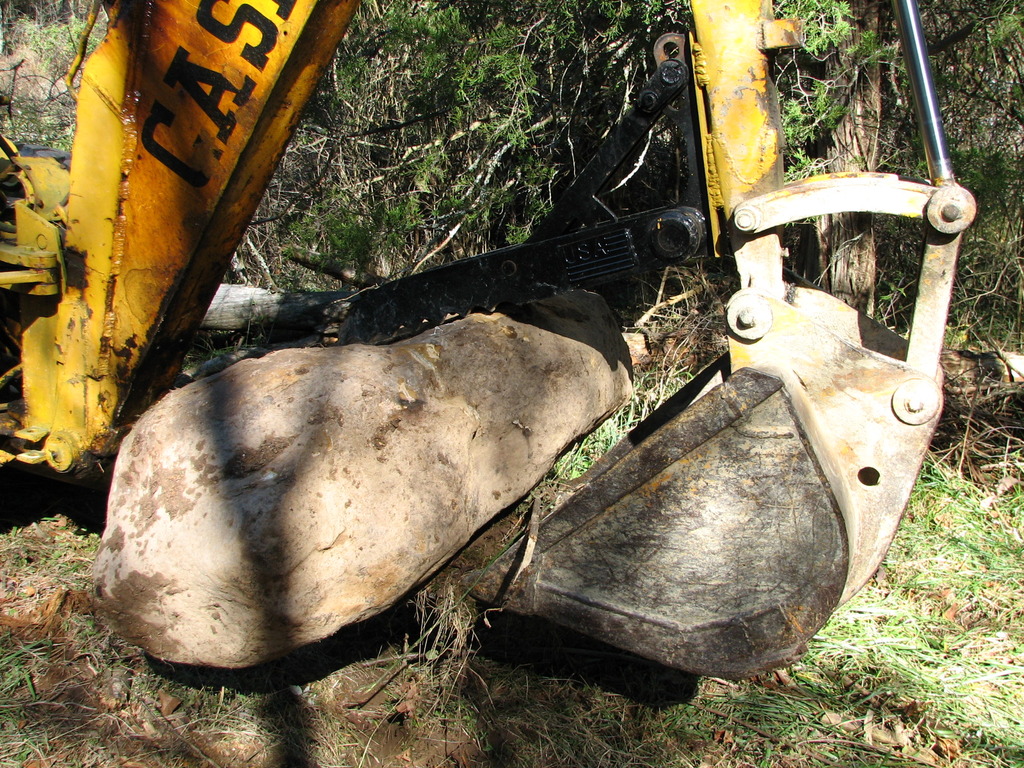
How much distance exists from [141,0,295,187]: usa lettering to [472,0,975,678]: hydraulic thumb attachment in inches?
49.1

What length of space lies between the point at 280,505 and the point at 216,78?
122 cm

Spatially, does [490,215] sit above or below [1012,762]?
above

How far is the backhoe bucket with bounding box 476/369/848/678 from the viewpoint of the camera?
6.86 feet

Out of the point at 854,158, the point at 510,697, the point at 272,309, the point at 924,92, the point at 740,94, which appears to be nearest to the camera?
the point at 924,92

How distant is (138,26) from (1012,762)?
340cm

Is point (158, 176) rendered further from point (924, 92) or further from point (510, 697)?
point (924, 92)

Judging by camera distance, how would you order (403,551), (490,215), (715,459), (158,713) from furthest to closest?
(490,215), (158,713), (403,551), (715,459)

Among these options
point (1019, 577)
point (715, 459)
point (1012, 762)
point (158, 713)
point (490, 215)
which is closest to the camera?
point (715, 459)

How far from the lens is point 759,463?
211 cm

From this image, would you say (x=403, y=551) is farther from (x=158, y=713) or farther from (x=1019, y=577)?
(x=1019, y=577)

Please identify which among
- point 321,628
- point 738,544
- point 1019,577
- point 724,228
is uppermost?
point 724,228

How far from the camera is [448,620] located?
271cm

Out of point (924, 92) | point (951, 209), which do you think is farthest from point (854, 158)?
point (951, 209)

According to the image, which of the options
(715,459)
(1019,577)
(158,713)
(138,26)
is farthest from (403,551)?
(1019,577)
